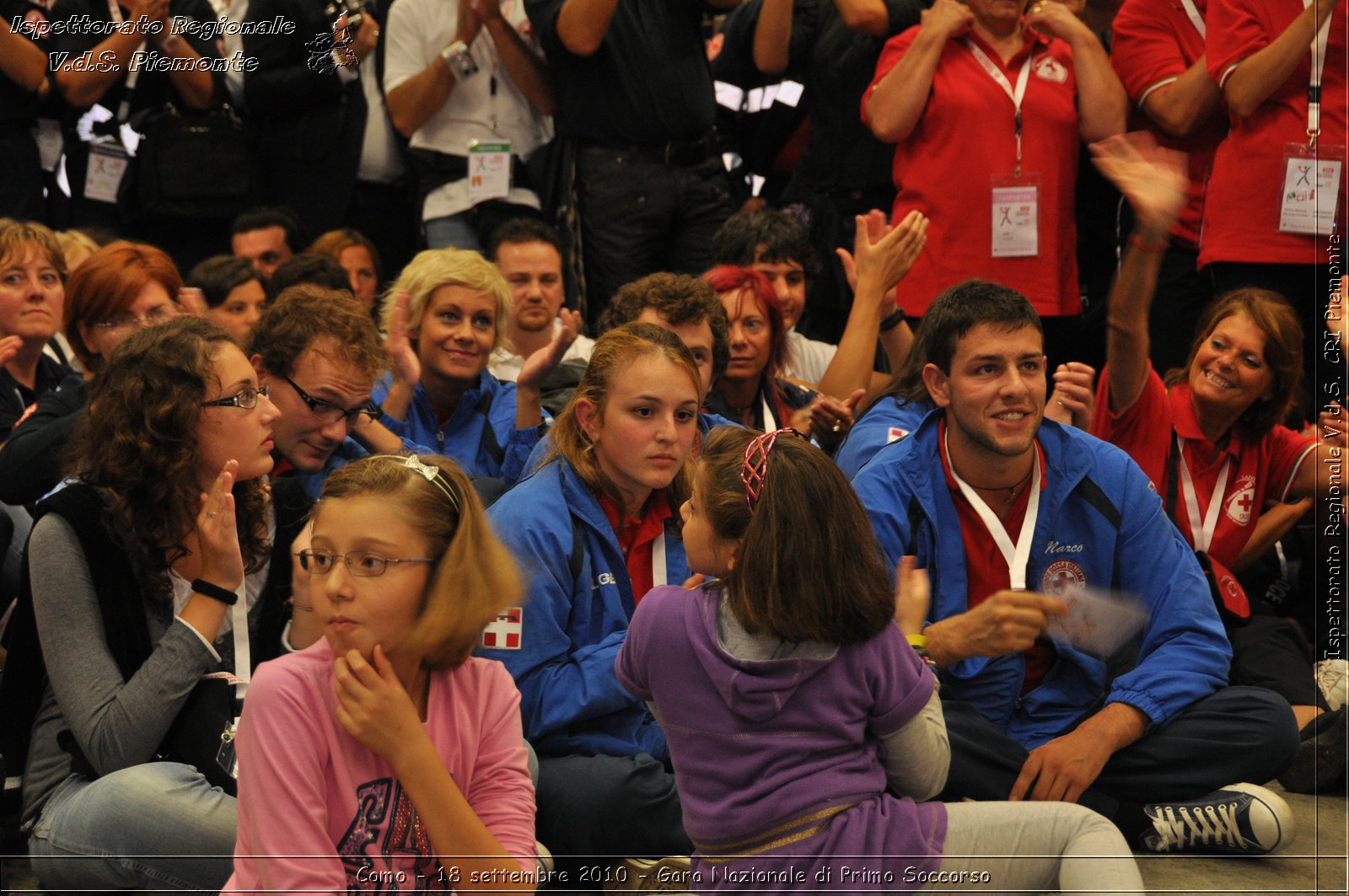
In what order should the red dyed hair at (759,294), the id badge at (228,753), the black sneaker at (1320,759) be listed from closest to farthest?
1. the id badge at (228,753)
2. the black sneaker at (1320,759)
3. the red dyed hair at (759,294)

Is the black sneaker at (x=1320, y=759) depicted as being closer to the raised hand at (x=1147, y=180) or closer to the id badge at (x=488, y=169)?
the raised hand at (x=1147, y=180)

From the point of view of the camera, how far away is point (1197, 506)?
161 inches

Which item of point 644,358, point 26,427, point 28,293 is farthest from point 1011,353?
point 28,293

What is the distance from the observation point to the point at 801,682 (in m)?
2.24

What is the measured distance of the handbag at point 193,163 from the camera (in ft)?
18.0

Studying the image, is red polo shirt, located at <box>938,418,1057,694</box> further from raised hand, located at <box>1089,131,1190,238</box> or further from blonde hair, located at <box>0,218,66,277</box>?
blonde hair, located at <box>0,218,66,277</box>

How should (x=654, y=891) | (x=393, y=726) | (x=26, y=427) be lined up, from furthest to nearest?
(x=26, y=427) → (x=654, y=891) → (x=393, y=726)

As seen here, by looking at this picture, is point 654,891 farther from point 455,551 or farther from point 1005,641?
point 455,551

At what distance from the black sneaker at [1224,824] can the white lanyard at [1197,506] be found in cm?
98

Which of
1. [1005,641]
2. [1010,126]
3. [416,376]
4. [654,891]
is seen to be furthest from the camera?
[1010,126]

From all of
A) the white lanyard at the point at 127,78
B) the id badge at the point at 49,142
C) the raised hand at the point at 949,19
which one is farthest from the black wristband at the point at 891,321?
the id badge at the point at 49,142

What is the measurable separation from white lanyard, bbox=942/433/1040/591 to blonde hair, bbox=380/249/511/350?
1821mm

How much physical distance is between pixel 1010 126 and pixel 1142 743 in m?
2.37

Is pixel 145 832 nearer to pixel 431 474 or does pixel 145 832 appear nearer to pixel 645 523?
pixel 431 474
